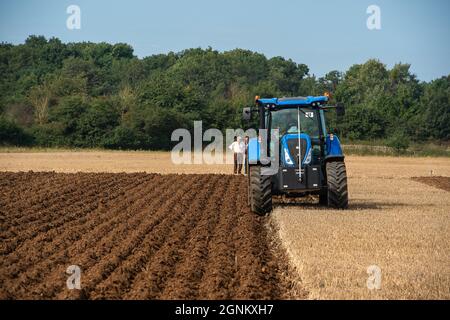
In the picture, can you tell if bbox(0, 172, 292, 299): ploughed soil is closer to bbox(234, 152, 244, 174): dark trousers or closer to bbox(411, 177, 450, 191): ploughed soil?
bbox(234, 152, 244, 174): dark trousers

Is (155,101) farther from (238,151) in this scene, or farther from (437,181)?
(437,181)

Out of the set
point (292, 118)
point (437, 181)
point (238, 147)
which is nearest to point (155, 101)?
point (238, 147)

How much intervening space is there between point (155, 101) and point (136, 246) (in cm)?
5095

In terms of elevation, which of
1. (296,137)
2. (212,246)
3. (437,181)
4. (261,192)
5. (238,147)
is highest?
(296,137)

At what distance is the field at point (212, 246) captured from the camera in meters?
8.15

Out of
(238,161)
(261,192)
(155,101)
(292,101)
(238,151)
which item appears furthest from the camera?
(155,101)

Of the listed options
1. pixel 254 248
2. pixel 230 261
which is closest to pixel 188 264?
pixel 230 261

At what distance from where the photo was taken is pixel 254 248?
1095cm

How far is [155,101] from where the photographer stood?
61.4 meters

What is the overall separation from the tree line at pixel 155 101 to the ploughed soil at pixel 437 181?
18.9 metres

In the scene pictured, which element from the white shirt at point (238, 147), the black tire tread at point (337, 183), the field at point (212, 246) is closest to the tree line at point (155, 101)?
the white shirt at point (238, 147)

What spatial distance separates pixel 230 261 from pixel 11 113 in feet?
171

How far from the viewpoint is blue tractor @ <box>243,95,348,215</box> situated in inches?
596
